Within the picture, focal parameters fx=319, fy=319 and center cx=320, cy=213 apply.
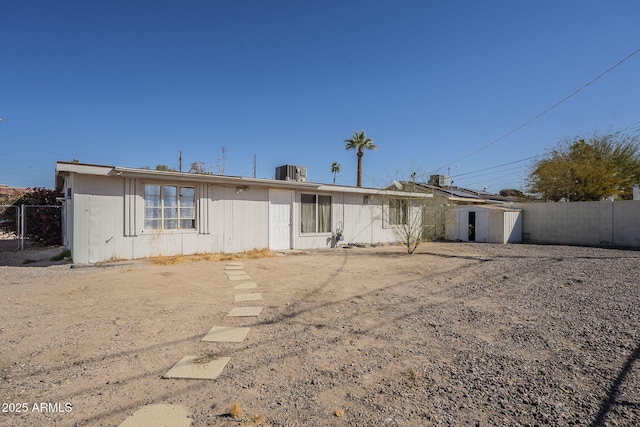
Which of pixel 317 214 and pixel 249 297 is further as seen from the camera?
pixel 317 214

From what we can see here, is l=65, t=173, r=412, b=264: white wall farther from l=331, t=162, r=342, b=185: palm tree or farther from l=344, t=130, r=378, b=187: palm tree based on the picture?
l=331, t=162, r=342, b=185: palm tree

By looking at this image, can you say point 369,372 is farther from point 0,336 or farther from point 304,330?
point 0,336

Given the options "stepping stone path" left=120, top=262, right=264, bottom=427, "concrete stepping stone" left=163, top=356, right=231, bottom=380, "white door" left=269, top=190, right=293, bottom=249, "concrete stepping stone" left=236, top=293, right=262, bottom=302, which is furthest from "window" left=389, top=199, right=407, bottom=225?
"concrete stepping stone" left=163, top=356, right=231, bottom=380

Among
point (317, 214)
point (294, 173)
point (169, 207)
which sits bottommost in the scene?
point (317, 214)

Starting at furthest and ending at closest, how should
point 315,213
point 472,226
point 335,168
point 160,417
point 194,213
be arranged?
point 335,168 < point 472,226 < point 315,213 < point 194,213 < point 160,417

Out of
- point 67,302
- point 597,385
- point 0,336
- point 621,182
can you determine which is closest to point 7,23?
point 67,302

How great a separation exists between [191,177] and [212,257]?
7.49ft

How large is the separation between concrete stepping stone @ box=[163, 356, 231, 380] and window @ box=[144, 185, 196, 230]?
6.65 m

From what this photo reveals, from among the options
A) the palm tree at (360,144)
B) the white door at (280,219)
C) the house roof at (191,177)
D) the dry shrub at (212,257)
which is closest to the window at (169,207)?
the house roof at (191,177)

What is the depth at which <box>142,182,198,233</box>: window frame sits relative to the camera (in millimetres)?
8453

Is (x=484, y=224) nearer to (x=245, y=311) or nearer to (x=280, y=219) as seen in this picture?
(x=280, y=219)

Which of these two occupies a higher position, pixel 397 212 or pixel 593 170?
pixel 593 170

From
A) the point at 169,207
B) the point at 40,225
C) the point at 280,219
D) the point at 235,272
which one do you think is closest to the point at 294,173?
the point at 280,219

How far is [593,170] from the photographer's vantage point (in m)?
17.3
